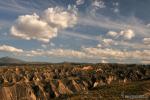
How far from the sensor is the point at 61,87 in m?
181

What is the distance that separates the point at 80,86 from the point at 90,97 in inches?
4144

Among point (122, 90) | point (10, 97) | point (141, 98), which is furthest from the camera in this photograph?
point (10, 97)

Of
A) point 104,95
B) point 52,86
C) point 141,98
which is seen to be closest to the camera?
point 141,98

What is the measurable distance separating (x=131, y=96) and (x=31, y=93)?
288ft

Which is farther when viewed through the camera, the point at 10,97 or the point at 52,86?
the point at 52,86

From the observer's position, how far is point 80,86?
192750mm

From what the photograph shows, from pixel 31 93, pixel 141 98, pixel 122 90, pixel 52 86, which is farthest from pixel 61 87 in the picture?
pixel 141 98

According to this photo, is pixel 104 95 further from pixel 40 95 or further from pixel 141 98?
pixel 40 95

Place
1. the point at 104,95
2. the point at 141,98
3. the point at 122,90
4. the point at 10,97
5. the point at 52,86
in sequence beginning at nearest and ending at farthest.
Result: the point at 141,98 < the point at 104,95 < the point at 122,90 < the point at 10,97 < the point at 52,86

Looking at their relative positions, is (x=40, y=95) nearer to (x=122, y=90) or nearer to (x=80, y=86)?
(x=80, y=86)

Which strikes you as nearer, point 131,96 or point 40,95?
point 131,96

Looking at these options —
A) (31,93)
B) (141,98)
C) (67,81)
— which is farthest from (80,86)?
(141,98)

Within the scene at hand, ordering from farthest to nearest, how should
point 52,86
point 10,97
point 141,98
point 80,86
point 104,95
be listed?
point 80,86 → point 52,86 → point 10,97 → point 104,95 → point 141,98

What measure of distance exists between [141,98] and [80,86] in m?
109
